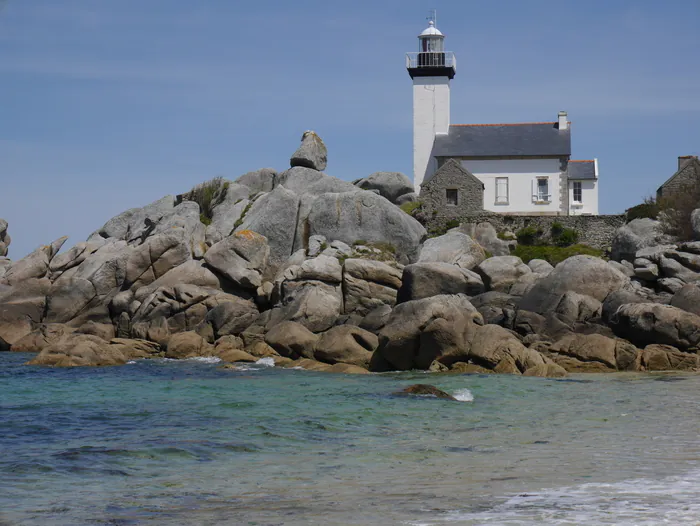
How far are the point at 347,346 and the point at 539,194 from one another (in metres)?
28.8

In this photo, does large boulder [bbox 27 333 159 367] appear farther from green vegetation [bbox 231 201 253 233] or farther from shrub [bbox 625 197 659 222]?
shrub [bbox 625 197 659 222]

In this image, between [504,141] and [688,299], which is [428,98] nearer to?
[504,141]

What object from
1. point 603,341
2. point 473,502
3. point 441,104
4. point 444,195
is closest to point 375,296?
Result: point 603,341

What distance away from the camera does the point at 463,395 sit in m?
16.0

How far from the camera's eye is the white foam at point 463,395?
15602mm

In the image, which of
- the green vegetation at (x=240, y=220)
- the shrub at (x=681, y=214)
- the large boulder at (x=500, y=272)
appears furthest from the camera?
the green vegetation at (x=240, y=220)

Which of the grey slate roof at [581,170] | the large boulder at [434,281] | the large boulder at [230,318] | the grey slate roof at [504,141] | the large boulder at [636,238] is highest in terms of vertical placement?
the grey slate roof at [504,141]

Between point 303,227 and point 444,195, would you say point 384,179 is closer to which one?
point 444,195

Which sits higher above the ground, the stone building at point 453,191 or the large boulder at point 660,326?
the stone building at point 453,191

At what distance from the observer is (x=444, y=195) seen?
45.2 meters

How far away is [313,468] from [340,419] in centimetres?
380

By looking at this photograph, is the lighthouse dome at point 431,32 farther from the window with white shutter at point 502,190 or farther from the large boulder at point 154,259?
the large boulder at point 154,259

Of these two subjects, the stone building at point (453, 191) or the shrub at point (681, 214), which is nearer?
the shrub at point (681, 214)

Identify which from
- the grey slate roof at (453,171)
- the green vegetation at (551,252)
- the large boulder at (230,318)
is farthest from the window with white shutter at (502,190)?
the large boulder at (230,318)
